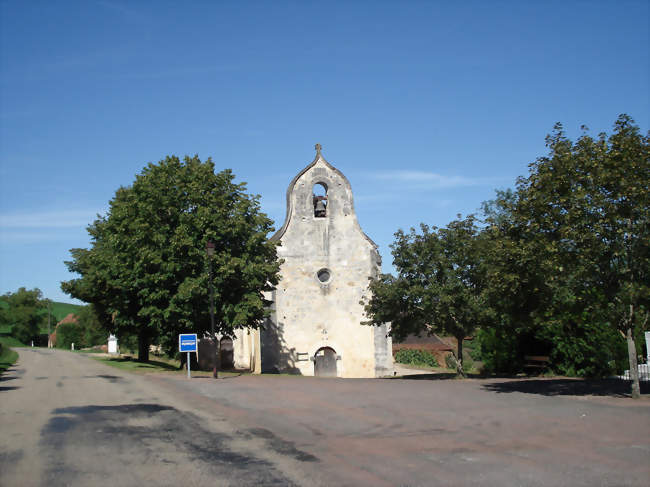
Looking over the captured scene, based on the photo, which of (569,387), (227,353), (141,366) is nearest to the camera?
(569,387)

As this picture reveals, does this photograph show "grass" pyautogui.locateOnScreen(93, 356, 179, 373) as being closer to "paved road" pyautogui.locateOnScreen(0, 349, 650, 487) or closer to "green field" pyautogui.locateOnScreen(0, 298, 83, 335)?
"paved road" pyautogui.locateOnScreen(0, 349, 650, 487)

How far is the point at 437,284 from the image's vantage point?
2500 centimetres

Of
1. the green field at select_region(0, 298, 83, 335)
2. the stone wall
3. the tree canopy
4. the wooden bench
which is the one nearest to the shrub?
the stone wall

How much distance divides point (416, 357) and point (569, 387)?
3556 cm

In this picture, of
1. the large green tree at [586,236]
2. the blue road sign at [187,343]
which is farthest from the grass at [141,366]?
the large green tree at [586,236]

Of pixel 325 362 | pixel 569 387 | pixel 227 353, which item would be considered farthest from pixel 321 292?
pixel 569 387

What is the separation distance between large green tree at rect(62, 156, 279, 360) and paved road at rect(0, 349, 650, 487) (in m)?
8.23

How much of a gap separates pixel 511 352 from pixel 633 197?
47.9ft

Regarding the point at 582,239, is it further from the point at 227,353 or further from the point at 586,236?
the point at 227,353

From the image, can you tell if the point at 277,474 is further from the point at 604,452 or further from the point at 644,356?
the point at 644,356

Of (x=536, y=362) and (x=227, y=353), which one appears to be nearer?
(x=536, y=362)

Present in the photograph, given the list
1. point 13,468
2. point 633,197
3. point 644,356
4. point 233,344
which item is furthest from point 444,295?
point 233,344

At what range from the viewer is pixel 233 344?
151ft

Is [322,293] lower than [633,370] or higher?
higher
